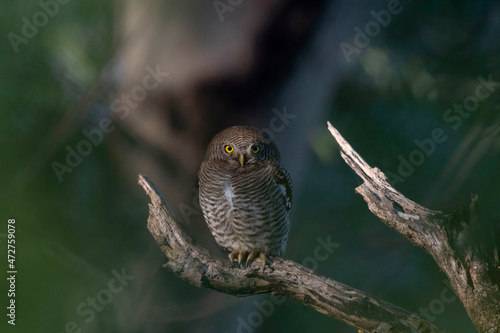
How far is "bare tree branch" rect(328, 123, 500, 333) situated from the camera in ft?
4.37

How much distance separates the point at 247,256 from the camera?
1915 mm

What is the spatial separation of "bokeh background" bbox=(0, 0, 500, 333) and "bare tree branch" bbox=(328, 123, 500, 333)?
0.50 m

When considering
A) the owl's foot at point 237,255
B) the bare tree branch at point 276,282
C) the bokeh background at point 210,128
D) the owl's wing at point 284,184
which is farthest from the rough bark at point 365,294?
the bokeh background at point 210,128

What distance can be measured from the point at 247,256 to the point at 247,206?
27 cm

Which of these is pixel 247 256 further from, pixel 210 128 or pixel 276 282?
pixel 210 128

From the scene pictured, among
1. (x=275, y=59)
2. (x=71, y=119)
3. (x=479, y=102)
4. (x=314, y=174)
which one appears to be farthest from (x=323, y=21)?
(x=71, y=119)

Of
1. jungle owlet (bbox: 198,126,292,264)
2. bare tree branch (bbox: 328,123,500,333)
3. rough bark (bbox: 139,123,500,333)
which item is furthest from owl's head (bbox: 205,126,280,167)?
bare tree branch (bbox: 328,123,500,333)

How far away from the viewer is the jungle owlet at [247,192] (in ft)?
6.01

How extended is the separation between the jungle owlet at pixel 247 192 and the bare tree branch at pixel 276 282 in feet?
0.52

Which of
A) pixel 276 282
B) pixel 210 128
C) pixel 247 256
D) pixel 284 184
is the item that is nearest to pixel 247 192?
pixel 284 184

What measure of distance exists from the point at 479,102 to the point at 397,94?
0.56 meters

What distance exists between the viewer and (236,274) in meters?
1.67

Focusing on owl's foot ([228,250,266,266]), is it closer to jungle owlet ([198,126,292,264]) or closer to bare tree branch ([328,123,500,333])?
jungle owlet ([198,126,292,264])

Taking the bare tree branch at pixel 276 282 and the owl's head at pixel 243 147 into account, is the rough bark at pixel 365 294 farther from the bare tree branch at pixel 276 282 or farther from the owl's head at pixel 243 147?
the owl's head at pixel 243 147
